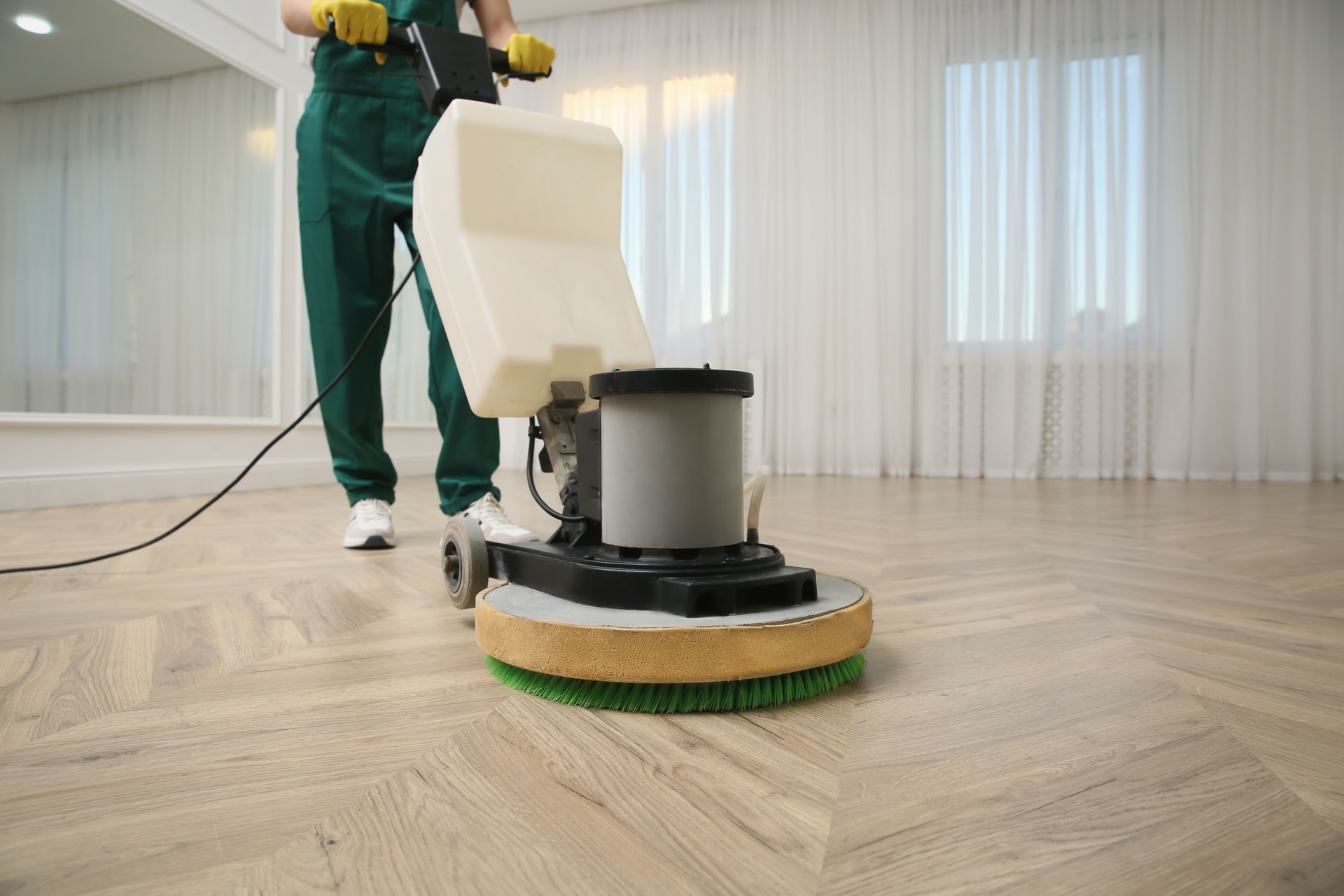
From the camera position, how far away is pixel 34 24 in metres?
1.95

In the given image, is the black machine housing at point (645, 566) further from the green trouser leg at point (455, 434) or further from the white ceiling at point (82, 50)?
the white ceiling at point (82, 50)

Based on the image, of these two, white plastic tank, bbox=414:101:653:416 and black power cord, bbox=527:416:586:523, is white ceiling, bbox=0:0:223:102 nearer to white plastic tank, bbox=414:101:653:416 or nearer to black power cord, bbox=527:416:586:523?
white plastic tank, bbox=414:101:653:416

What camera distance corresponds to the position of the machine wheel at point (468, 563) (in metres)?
0.81

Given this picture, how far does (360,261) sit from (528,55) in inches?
20.8

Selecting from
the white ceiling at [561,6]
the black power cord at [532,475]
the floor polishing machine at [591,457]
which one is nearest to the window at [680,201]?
the white ceiling at [561,6]

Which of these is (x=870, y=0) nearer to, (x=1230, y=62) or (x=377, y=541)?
(x=1230, y=62)

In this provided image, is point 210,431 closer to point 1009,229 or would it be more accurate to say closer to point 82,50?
point 82,50

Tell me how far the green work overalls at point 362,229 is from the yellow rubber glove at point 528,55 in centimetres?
37

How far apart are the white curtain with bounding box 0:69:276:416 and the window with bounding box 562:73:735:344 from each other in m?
1.62

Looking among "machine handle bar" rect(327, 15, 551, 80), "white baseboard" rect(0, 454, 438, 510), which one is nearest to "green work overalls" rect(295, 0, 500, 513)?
"machine handle bar" rect(327, 15, 551, 80)

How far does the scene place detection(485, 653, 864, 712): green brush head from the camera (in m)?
0.57

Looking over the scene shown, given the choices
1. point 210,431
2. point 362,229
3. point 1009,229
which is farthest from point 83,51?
point 1009,229

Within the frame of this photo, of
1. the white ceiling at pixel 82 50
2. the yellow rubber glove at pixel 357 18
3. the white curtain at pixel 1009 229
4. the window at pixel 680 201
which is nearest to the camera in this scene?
the yellow rubber glove at pixel 357 18

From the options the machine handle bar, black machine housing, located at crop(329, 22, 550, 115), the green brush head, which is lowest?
the green brush head
